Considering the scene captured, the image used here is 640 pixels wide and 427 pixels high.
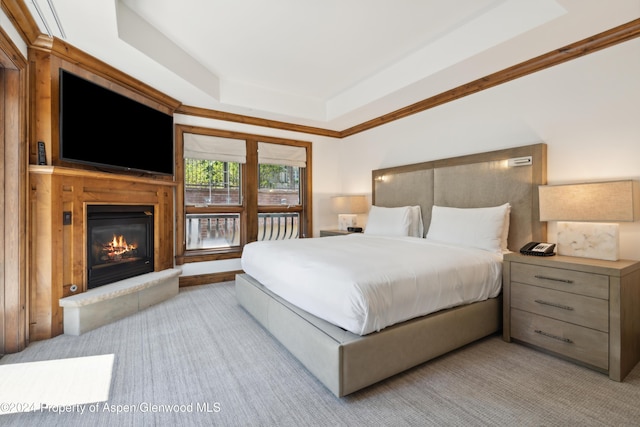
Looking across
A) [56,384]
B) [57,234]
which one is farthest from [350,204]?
[56,384]

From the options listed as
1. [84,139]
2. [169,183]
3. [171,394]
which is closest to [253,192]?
[169,183]

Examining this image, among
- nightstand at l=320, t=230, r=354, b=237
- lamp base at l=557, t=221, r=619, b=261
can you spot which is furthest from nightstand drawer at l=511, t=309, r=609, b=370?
nightstand at l=320, t=230, r=354, b=237

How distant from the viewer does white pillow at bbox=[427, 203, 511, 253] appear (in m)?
2.81

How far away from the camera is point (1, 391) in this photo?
181cm

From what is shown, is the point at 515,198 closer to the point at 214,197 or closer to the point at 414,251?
the point at 414,251

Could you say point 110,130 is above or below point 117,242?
above

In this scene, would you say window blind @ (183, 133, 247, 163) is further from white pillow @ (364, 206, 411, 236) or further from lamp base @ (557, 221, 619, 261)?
lamp base @ (557, 221, 619, 261)

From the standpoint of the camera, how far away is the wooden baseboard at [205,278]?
426 cm

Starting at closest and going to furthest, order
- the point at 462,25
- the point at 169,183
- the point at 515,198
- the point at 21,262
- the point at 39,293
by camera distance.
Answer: the point at 21,262
the point at 39,293
the point at 462,25
the point at 515,198
the point at 169,183

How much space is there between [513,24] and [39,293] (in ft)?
14.9

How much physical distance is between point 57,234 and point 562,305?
409 cm

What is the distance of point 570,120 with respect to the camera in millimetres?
2691

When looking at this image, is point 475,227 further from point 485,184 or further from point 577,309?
point 577,309

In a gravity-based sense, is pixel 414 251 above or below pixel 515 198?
below
